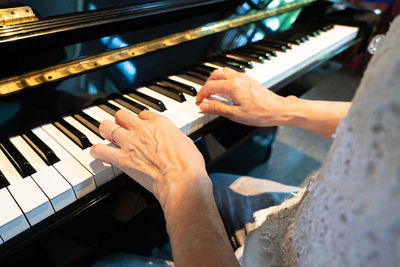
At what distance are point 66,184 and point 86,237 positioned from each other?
0.18 metres

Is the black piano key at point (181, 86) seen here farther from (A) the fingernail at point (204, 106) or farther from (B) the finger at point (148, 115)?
(B) the finger at point (148, 115)

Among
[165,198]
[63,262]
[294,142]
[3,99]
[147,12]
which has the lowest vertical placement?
[294,142]

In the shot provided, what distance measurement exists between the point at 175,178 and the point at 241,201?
378mm

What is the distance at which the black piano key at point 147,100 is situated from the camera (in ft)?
2.42

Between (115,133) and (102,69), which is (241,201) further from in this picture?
(102,69)

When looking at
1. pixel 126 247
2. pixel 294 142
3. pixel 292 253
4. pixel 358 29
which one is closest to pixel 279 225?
pixel 292 253

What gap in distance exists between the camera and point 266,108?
2.39 feet

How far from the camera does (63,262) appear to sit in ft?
2.07

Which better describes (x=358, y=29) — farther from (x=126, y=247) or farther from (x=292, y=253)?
(x=126, y=247)

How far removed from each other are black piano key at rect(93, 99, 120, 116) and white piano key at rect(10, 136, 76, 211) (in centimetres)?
23

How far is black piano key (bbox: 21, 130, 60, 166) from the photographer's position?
57cm

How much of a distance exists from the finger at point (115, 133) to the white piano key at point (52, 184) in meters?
0.13

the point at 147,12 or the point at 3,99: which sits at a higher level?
the point at 147,12

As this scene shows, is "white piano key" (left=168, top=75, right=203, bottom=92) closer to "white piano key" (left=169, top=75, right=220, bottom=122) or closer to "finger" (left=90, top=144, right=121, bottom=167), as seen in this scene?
"white piano key" (left=169, top=75, right=220, bottom=122)
